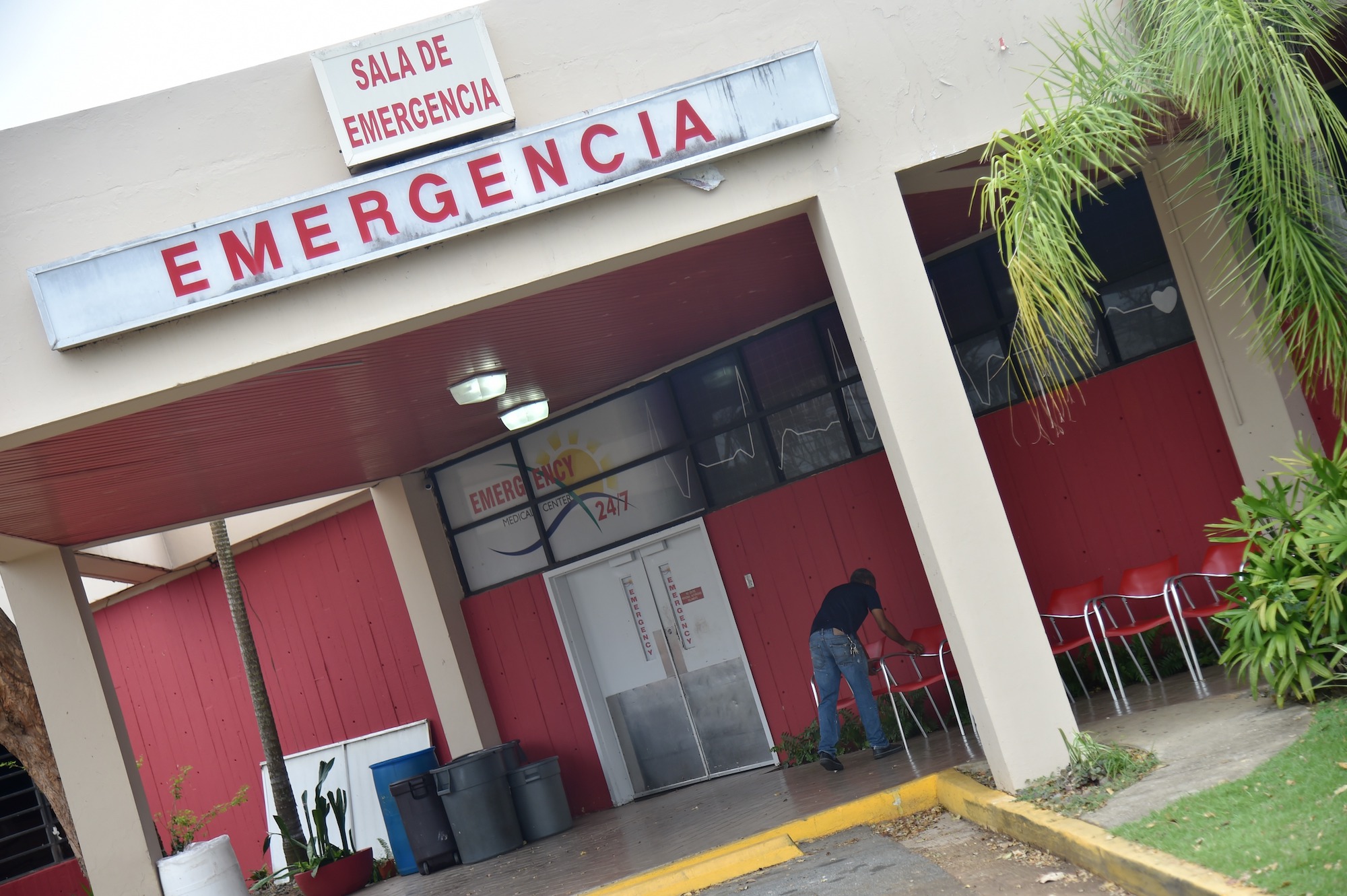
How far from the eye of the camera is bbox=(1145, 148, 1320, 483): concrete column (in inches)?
302

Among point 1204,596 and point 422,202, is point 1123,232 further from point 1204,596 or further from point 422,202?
point 422,202

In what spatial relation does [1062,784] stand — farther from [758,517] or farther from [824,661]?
[758,517]

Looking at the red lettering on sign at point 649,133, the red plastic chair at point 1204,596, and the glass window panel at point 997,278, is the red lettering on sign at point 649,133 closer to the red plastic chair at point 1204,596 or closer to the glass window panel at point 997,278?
the glass window panel at point 997,278

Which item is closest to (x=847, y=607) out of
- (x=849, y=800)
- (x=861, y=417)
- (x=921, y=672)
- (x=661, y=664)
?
(x=921, y=672)

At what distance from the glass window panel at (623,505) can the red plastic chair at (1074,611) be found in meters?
3.35

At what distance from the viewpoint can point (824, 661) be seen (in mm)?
8930

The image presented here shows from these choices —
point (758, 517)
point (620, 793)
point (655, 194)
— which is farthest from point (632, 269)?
point (620, 793)

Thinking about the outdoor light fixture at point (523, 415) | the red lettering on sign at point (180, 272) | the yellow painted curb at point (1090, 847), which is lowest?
the yellow painted curb at point (1090, 847)

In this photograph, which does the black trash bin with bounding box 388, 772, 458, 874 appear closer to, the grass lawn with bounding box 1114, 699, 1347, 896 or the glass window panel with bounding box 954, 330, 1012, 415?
the glass window panel with bounding box 954, 330, 1012, 415

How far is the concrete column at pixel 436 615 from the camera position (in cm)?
1148

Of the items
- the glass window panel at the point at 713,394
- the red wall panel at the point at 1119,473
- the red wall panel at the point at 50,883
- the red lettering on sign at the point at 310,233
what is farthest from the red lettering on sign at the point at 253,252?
the red wall panel at the point at 50,883

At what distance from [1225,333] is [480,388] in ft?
18.1

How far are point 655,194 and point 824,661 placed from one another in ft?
14.1

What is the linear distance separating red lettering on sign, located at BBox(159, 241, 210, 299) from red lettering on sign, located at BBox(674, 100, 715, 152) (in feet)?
9.26
